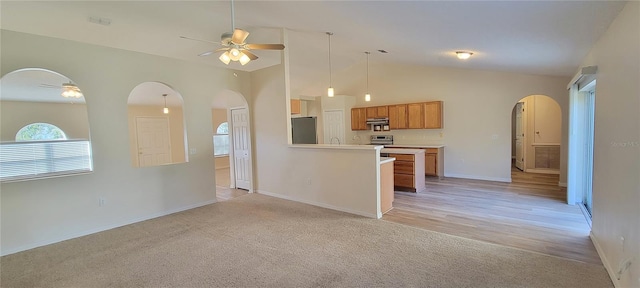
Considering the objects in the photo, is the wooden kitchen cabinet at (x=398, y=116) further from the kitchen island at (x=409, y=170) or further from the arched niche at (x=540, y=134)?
the arched niche at (x=540, y=134)

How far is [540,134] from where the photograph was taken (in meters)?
7.61

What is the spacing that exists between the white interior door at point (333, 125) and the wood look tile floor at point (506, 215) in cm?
354

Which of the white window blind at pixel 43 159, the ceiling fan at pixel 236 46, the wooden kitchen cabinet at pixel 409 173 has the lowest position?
the wooden kitchen cabinet at pixel 409 173

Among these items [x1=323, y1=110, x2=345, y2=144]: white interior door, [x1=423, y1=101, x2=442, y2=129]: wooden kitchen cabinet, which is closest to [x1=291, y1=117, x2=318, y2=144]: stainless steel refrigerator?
[x1=323, y1=110, x2=345, y2=144]: white interior door

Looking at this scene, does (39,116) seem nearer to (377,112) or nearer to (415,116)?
(377,112)

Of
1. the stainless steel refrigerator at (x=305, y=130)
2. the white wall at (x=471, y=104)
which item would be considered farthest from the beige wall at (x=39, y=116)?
the white wall at (x=471, y=104)

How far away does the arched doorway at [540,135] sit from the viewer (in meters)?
7.38

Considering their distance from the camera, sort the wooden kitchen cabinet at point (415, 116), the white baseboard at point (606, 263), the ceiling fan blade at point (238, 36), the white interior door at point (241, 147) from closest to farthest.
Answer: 1. the white baseboard at point (606, 263)
2. the ceiling fan blade at point (238, 36)
3. the white interior door at point (241, 147)
4. the wooden kitchen cabinet at point (415, 116)

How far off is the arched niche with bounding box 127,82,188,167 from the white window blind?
3.53m

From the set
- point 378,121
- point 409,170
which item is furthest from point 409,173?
point 378,121

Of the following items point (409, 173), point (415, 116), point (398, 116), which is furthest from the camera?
point (398, 116)

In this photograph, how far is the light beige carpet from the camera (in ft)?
8.14

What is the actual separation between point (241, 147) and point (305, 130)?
1983 millimetres

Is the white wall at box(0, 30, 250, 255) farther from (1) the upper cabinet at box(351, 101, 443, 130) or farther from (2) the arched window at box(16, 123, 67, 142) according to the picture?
(1) the upper cabinet at box(351, 101, 443, 130)
